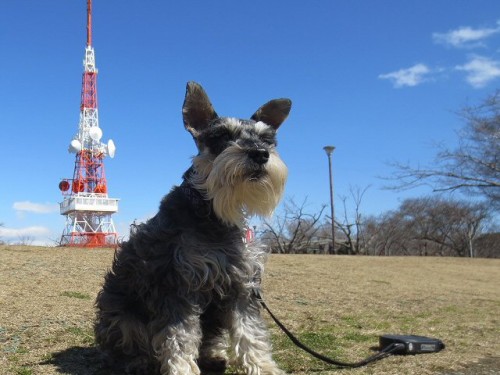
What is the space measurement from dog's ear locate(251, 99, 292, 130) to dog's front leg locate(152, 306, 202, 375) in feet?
5.26

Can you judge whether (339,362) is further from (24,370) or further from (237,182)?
(24,370)

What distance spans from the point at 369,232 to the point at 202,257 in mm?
41967

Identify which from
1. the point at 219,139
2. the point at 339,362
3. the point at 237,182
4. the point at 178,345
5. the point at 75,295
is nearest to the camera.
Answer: the point at 178,345

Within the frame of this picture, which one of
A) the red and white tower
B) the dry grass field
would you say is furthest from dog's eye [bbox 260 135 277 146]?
the red and white tower

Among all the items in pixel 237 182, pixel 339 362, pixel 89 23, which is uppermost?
pixel 89 23

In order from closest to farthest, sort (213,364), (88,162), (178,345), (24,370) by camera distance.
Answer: (178,345), (24,370), (213,364), (88,162)

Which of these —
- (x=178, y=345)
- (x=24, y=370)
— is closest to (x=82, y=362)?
(x=24, y=370)

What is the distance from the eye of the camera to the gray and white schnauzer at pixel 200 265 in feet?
11.7

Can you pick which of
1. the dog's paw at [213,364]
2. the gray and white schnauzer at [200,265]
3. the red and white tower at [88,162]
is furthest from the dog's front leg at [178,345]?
the red and white tower at [88,162]

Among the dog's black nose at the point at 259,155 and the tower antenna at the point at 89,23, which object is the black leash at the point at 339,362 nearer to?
the dog's black nose at the point at 259,155

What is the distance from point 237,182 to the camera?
3.64 metres

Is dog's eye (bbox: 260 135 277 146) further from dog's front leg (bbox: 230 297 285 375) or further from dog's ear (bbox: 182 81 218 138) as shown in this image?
dog's front leg (bbox: 230 297 285 375)

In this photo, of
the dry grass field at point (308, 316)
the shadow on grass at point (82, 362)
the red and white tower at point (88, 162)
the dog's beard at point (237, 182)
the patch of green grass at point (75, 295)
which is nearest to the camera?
the dog's beard at point (237, 182)

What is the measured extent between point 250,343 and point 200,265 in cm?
73
